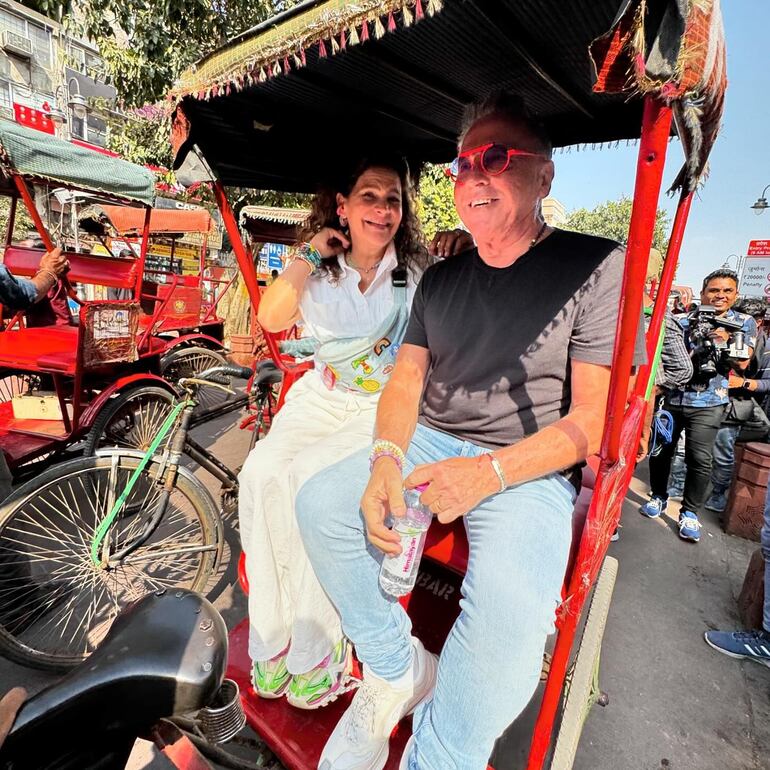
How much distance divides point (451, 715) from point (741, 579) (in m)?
3.06

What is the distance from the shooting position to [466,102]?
179cm

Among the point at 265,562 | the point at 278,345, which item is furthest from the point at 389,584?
the point at 278,345

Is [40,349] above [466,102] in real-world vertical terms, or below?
below

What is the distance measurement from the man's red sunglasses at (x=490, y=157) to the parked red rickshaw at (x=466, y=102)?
26cm

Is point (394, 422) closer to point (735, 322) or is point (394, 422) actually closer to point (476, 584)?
point (476, 584)

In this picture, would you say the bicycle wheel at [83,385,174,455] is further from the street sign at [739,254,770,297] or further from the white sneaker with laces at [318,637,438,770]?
the street sign at [739,254,770,297]

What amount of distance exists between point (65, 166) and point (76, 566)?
298 cm

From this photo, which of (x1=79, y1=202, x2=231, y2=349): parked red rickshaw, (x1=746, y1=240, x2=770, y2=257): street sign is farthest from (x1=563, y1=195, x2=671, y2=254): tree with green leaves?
(x1=79, y1=202, x2=231, y2=349): parked red rickshaw

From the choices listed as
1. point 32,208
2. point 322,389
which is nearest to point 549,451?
point 322,389

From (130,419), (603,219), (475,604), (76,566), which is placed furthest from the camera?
(603,219)

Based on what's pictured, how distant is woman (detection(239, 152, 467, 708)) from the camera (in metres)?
1.59

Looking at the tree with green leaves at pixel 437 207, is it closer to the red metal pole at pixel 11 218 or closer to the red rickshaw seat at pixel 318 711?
the red metal pole at pixel 11 218

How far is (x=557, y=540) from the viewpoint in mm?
1270

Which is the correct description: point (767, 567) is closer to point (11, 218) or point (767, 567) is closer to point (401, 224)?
point (401, 224)
